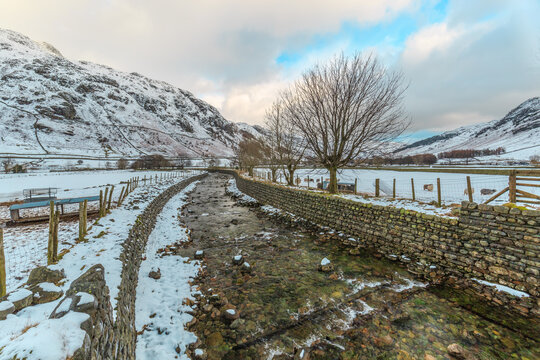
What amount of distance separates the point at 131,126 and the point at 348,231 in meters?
189

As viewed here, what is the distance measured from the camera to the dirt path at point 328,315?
4504 mm

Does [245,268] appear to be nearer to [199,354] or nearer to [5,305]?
[199,354]

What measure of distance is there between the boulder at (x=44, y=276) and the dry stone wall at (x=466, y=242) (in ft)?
31.9

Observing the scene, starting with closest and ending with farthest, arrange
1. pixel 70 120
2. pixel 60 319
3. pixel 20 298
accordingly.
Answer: pixel 60 319 < pixel 20 298 < pixel 70 120

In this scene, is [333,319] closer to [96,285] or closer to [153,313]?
[153,313]

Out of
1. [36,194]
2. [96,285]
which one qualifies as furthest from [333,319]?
[36,194]

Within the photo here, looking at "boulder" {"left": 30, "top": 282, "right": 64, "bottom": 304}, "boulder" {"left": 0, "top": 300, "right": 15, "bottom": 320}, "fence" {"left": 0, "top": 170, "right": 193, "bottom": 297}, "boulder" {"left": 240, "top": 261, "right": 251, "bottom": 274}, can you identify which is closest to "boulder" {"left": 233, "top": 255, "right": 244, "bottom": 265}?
"boulder" {"left": 240, "top": 261, "right": 251, "bottom": 274}

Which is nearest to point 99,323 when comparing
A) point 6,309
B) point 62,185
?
point 6,309

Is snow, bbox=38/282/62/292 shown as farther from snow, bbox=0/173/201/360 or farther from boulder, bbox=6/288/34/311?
boulder, bbox=6/288/34/311

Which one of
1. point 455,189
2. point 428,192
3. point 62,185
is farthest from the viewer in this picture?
point 62,185

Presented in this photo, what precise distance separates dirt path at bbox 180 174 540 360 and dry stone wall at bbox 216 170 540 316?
3.93 ft

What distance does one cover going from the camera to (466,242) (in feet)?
23.2

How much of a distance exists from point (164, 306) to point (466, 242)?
9.40 metres

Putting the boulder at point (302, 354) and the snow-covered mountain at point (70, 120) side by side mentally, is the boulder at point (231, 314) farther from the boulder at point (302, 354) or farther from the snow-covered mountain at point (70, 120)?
the snow-covered mountain at point (70, 120)
